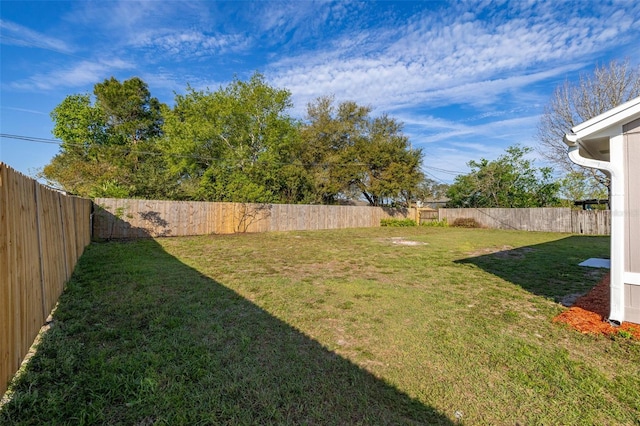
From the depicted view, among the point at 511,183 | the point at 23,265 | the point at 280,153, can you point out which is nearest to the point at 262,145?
the point at 280,153

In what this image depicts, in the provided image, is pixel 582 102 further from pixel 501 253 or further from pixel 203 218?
pixel 203 218

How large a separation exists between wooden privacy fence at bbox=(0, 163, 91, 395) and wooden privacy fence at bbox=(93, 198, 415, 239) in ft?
23.9

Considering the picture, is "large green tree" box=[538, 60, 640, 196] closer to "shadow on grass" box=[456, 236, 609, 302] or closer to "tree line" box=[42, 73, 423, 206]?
"shadow on grass" box=[456, 236, 609, 302]

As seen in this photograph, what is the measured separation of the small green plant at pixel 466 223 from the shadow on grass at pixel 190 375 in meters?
18.8

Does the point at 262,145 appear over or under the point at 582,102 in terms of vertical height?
under

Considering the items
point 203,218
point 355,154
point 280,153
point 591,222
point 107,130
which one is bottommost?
point 591,222

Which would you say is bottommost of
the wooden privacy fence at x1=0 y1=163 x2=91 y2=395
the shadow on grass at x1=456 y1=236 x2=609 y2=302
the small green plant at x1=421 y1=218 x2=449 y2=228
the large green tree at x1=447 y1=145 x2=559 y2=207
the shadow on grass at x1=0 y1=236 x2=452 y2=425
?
the shadow on grass at x1=456 y1=236 x2=609 y2=302

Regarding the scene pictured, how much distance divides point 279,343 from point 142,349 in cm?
112

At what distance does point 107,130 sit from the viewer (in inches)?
904

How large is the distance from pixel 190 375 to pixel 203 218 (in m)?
10.9

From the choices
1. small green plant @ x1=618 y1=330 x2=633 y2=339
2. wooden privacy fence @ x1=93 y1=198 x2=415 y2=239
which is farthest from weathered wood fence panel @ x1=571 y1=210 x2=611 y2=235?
small green plant @ x1=618 y1=330 x2=633 y2=339

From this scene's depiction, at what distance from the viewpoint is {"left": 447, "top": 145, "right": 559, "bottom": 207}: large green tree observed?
64.5ft

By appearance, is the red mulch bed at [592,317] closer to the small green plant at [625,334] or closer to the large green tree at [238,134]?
the small green plant at [625,334]

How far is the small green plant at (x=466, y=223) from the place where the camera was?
18.9 metres
